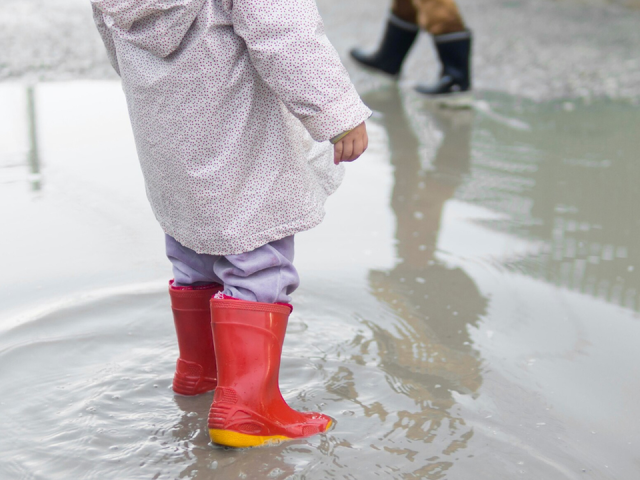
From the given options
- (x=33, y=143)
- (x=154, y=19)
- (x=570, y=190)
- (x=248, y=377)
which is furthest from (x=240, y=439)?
(x=33, y=143)

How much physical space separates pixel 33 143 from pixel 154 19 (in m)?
2.10

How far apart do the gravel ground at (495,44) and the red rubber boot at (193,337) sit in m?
3.00

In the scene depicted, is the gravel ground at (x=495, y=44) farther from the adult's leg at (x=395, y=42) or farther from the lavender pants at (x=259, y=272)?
the lavender pants at (x=259, y=272)

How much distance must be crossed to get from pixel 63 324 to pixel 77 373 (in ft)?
0.78

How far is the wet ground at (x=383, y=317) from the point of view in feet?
4.83

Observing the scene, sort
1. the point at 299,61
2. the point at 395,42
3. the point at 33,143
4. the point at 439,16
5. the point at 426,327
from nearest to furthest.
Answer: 1. the point at 299,61
2. the point at 426,327
3. the point at 33,143
4. the point at 439,16
5. the point at 395,42

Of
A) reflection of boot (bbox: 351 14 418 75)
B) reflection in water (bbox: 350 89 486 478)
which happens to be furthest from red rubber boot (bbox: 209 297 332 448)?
reflection of boot (bbox: 351 14 418 75)

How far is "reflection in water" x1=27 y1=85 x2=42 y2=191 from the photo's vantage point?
2867 millimetres

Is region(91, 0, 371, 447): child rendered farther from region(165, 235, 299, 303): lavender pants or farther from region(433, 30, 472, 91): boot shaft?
region(433, 30, 472, 91): boot shaft

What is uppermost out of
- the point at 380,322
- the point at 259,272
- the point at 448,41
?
the point at 448,41

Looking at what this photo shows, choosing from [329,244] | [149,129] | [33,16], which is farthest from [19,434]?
[33,16]

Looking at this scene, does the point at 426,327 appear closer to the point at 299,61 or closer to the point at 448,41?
the point at 299,61

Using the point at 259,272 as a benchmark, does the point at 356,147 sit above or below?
above

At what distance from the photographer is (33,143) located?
325 cm
